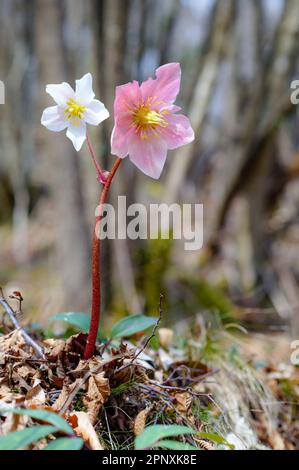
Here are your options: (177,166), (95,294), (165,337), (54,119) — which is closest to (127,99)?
(54,119)

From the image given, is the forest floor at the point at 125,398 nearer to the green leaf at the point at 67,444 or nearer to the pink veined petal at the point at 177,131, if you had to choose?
the green leaf at the point at 67,444

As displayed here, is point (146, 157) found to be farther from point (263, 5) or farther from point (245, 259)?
point (263, 5)

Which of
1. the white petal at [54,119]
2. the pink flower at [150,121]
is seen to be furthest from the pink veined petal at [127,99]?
the white petal at [54,119]

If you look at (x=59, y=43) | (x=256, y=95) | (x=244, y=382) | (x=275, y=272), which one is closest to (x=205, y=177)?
(x=275, y=272)

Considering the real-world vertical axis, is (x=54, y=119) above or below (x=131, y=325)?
above

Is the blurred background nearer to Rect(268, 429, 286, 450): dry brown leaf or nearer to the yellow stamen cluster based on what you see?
Rect(268, 429, 286, 450): dry brown leaf

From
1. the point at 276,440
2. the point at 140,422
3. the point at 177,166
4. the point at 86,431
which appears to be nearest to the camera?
the point at 86,431

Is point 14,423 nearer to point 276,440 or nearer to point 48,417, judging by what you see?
point 48,417
